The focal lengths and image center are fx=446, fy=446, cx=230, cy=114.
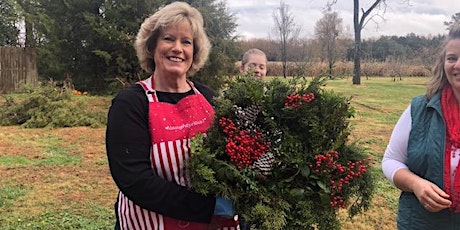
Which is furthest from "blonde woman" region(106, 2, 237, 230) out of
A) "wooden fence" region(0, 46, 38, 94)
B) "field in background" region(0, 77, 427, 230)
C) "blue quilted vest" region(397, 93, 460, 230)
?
"wooden fence" region(0, 46, 38, 94)

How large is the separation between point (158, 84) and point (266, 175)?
0.62m

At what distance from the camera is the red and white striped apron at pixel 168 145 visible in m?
1.75

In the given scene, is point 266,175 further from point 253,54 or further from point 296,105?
point 253,54

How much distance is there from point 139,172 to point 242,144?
398mm

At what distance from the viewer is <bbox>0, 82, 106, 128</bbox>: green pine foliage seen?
32.9 feet

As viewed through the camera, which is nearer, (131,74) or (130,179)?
(130,179)

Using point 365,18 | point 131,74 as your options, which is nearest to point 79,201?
point 131,74

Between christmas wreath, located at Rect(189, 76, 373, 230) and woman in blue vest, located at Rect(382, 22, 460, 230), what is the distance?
31 cm

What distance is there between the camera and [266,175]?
1.65m

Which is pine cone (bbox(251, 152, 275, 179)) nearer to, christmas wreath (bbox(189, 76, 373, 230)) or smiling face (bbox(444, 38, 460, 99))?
christmas wreath (bbox(189, 76, 373, 230))

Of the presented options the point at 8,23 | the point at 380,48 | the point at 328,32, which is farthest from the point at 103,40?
the point at 380,48

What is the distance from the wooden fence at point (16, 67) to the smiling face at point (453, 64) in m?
17.4

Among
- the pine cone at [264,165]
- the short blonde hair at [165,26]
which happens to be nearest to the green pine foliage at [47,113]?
the short blonde hair at [165,26]

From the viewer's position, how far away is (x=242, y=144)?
63.9 inches
